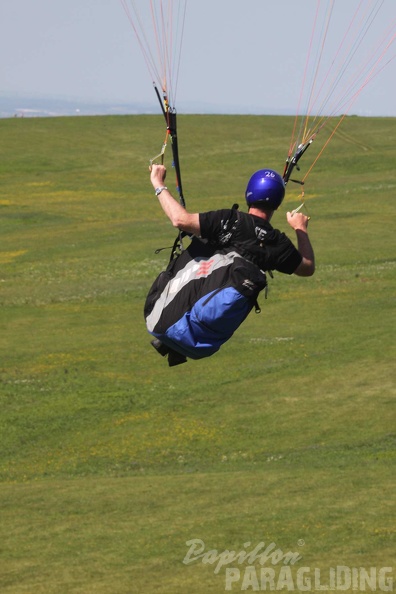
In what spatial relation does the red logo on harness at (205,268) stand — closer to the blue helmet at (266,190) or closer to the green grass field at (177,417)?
the blue helmet at (266,190)

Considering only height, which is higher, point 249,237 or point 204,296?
point 249,237

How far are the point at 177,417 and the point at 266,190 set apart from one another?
63.0 feet

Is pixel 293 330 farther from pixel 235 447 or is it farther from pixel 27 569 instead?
pixel 27 569

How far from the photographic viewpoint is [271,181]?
32.8 ft

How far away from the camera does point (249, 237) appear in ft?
33.0

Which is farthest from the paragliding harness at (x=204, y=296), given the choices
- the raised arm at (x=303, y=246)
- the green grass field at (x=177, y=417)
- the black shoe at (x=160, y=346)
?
the green grass field at (x=177, y=417)

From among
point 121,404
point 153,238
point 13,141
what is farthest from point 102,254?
point 13,141

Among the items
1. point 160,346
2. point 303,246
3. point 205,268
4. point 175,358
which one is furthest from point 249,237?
point 175,358

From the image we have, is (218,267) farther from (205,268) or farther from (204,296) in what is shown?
(204,296)

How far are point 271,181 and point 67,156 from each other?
7473cm

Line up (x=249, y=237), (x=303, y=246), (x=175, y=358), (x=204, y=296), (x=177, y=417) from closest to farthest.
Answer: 1. (x=204, y=296)
2. (x=249, y=237)
3. (x=303, y=246)
4. (x=175, y=358)
5. (x=177, y=417)

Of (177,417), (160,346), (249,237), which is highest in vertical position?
(249,237)

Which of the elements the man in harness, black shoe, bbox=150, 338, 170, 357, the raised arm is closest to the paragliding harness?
the man in harness

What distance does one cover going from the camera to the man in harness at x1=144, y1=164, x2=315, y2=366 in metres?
9.85
